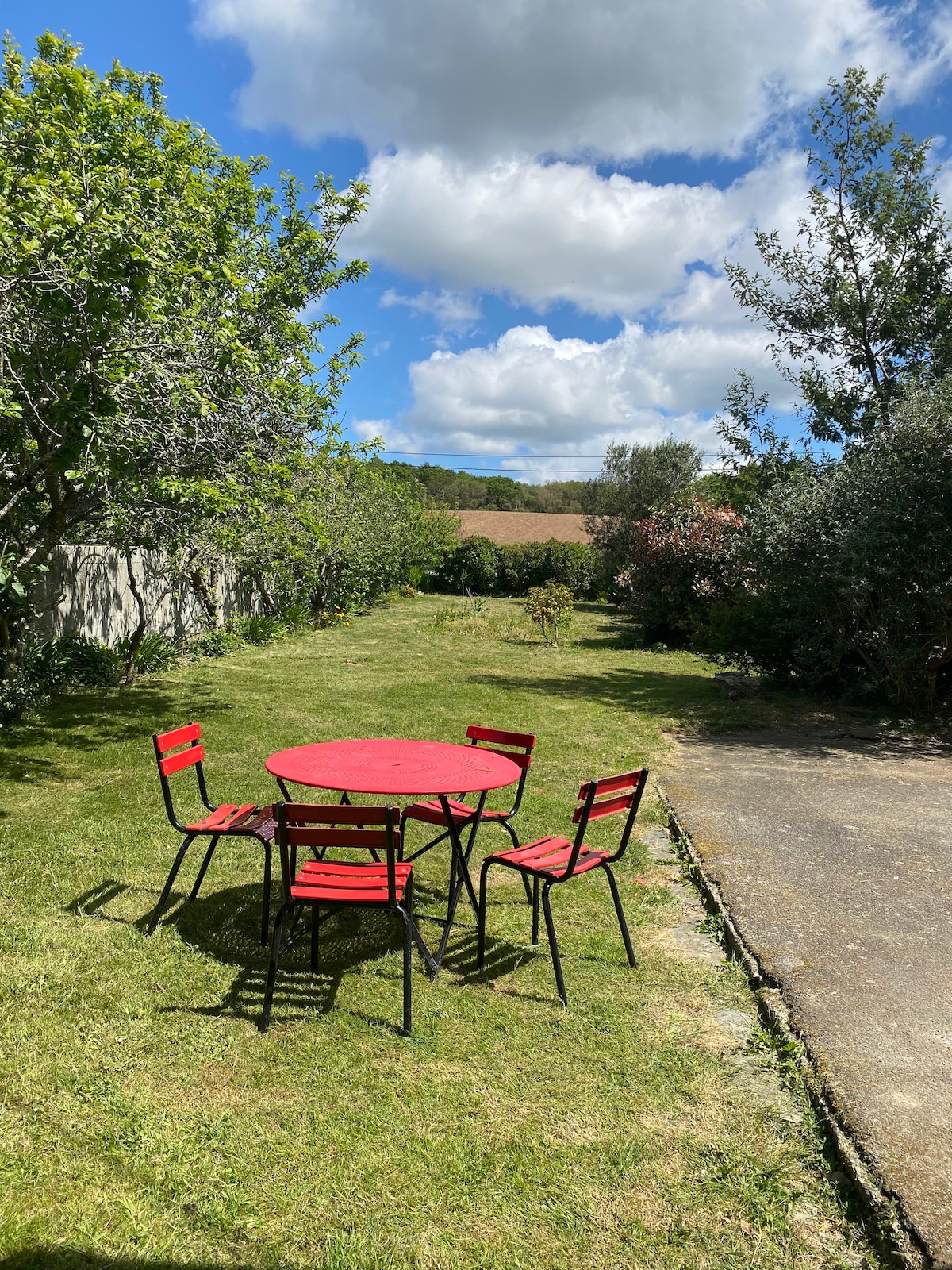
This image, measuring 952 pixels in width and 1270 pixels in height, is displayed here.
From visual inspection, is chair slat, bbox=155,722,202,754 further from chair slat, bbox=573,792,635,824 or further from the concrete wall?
the concrete wall

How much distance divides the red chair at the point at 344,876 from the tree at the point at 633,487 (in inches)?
985

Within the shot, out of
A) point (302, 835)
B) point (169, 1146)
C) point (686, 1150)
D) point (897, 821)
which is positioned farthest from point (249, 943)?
point (897, 821)

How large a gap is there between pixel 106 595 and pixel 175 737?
8.33 metres

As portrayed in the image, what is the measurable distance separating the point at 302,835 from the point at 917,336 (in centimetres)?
1257

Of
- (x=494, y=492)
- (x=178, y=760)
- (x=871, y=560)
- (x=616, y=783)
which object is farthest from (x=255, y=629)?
(x=494, y=492)

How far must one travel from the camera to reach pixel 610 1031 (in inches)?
131

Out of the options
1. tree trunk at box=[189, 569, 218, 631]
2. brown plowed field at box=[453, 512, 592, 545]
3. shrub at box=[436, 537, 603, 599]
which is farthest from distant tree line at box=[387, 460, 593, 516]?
tree trunk at box=[189, 569, 218, 631]

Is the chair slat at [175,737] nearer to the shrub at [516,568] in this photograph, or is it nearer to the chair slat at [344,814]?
the chair slat at [344,814]

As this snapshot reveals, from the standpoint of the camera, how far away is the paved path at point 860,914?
2.69 m

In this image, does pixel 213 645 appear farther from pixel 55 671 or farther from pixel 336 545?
pixel 336 545

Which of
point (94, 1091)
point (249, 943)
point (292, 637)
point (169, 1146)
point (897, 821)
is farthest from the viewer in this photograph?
point (292, 637)

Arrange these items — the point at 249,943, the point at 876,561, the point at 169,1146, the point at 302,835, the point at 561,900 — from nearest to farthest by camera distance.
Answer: the point at 169,1146 < the point at 302,835 < the point at 249,943 < the point at 561,900 < the point at 876,561

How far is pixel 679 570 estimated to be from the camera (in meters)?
18.3

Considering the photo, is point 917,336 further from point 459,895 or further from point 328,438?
point 459,895
